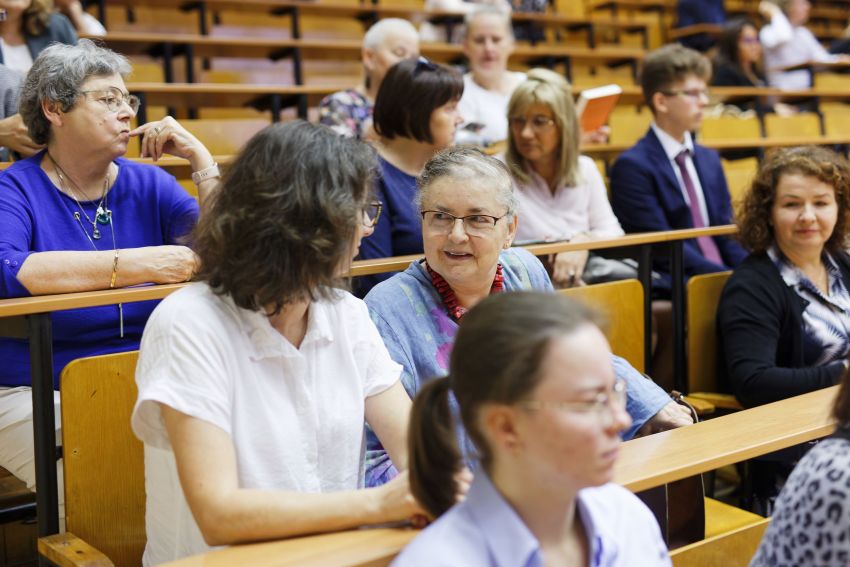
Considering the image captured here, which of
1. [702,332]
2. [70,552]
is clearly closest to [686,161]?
[702,332]

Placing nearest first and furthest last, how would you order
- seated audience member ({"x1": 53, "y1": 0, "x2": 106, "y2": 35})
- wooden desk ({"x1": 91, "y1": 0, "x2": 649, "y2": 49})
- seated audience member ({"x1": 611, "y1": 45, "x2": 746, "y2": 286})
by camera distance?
seated audience member ({"x1": 611, "y1": 45, "x2": 746, "y2": 286}) → seated audience member ({"x1": 53, "y1": 0, "x2": 106, "y2": 35}) → wooden desk ({"x1": 91, "y1": 0, "x2": 649, "y2": 49})

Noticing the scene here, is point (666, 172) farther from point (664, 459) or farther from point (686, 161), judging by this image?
point (664, 459)

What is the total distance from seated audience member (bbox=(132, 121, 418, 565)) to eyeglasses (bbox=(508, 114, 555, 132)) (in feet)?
5.30

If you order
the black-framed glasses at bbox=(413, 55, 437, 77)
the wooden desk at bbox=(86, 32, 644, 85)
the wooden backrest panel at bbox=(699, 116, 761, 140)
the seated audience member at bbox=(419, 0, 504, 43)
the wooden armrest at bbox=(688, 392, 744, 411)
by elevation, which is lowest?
the wooden armrest at bbox=(688, 392, 744, 411)

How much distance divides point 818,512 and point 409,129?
67.3 inches

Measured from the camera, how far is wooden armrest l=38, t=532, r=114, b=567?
1.30 meters

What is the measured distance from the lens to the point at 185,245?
1930 millimetres

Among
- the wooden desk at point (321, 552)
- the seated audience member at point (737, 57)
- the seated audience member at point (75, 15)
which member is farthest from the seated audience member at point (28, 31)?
the seated audience member at point (737, 57)

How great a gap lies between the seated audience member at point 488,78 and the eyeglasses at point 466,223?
76.6 inches

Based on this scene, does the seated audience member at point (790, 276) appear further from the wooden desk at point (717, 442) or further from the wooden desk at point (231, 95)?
the wooden desk at point (231, 95)

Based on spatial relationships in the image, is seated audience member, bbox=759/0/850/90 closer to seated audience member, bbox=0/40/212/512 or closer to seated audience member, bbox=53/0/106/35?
seated audience member, bbox=53/0/106/35

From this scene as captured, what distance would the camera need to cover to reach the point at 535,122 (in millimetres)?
2803

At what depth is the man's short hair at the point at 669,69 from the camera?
329 cm

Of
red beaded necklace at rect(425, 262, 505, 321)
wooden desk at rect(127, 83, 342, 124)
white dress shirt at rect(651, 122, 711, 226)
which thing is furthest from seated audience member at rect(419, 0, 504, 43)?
red beaded necklace at rect(425, 262, 505, 321)
